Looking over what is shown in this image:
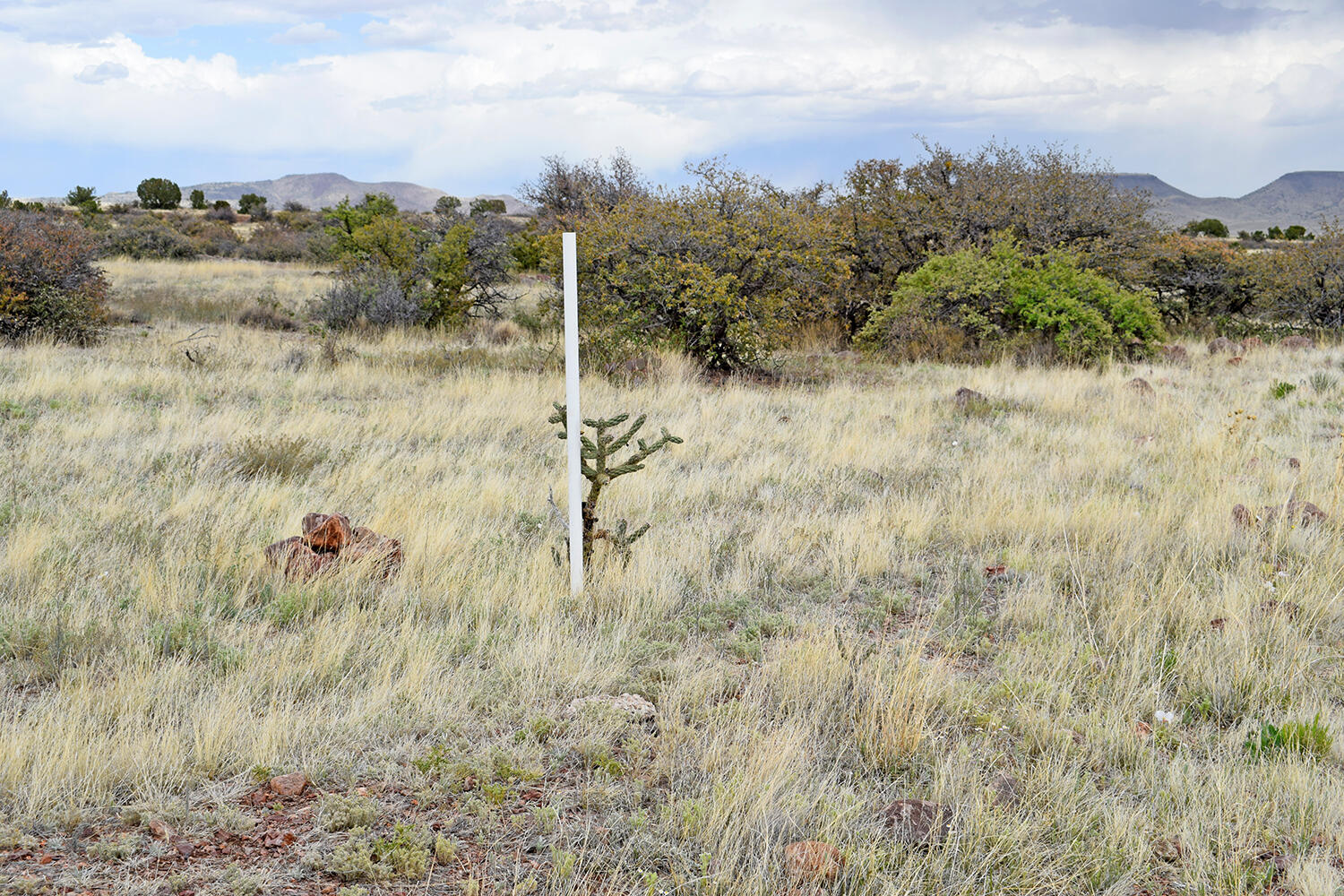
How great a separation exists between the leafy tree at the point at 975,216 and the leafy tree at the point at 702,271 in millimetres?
4125

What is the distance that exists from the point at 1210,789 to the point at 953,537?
9.92ft

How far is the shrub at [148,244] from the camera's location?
3225cm

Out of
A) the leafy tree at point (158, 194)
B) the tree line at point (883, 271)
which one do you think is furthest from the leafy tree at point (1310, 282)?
the leafy tree at point (158, 194)

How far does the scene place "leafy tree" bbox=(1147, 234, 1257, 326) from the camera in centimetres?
1942

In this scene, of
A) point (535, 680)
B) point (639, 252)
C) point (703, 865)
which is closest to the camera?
point (703, 865)

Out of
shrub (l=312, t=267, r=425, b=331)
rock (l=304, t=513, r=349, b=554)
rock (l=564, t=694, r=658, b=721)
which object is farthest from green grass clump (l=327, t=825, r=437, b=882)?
shrub (l=312, t=267, r=425, b=331)

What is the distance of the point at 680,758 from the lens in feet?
10.6

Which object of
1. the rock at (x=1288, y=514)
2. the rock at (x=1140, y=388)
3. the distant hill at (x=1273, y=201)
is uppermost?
the distant hill at (x=1273, y=201)

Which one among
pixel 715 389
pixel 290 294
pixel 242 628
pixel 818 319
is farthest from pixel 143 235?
pixel 242 628

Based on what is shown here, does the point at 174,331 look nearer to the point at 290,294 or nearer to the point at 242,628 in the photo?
the point at 290,294

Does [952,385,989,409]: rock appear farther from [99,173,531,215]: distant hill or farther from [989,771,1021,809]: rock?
[99,173,531,215]: distant hill

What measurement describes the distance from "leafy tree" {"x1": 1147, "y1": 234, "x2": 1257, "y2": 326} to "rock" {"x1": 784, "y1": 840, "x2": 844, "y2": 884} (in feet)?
64.3

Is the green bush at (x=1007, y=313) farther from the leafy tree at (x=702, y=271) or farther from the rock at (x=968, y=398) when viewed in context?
the rock at (x=968, y=398)

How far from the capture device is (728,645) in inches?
171
